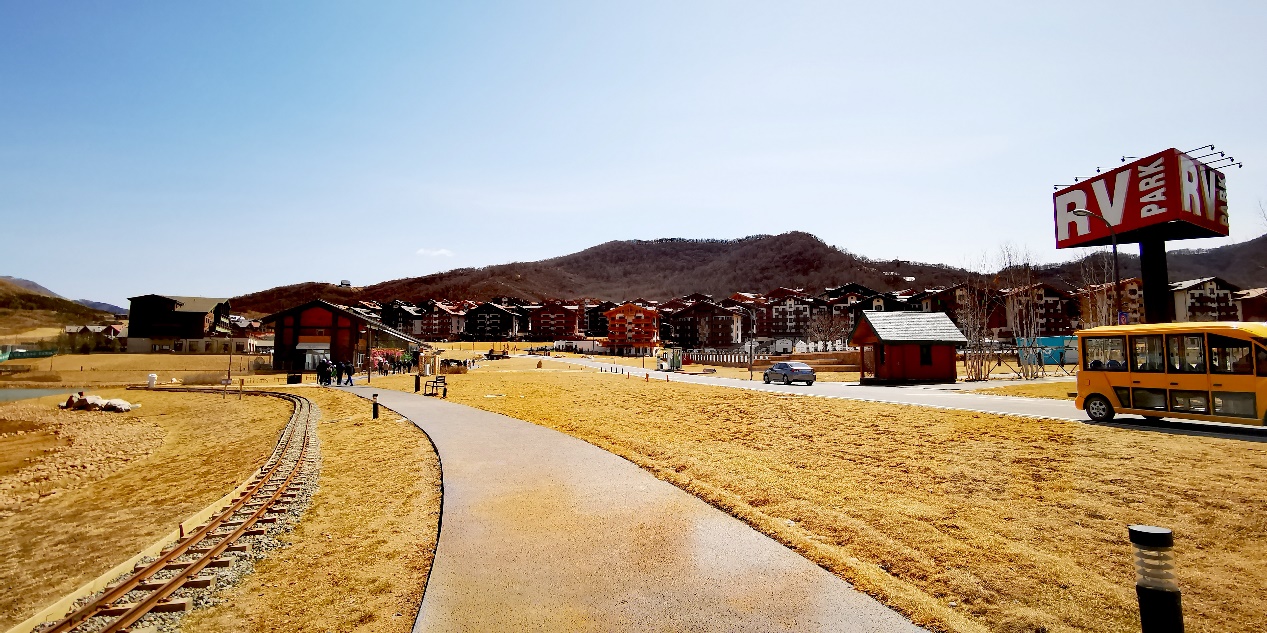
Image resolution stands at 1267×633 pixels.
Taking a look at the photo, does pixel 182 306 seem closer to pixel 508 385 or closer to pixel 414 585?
pixel 508 385

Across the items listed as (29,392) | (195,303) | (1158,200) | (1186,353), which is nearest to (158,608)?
(1186,353)

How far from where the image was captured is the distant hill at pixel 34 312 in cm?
14325

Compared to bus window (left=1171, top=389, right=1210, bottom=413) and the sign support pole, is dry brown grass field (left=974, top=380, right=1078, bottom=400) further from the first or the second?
bus window (left=1171, top=389, right=1210, bottom=413)

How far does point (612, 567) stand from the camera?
7676 mm

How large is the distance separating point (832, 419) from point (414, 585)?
661 inches

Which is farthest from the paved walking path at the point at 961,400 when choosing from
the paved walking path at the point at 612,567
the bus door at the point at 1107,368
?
the paved walking path at the point at 612,567

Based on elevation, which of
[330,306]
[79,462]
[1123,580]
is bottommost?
[79,462]

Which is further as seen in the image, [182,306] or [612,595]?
[182,306]

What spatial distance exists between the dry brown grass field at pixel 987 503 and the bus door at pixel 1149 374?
2.20 meters

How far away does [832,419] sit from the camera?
69.6ft

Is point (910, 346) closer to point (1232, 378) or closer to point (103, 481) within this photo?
point (1232, 378)

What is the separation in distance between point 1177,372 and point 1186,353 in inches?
24.3

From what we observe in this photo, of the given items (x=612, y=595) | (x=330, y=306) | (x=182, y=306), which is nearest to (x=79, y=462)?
(x=612, y=595)

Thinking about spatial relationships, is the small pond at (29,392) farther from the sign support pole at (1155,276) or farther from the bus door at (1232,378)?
the sign support pole at (1155,276)
